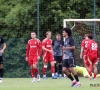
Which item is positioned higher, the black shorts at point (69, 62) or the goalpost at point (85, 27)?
the goalpost at point (85, 27)

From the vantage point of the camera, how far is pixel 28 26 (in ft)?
103

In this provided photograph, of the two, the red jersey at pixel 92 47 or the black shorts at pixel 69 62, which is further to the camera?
the red jersey at pixel 92 47

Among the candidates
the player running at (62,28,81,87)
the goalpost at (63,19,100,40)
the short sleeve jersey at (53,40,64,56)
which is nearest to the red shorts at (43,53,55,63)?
the short sleeve jersey at (53,40,64,56)

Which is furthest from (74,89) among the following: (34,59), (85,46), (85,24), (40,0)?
(40,0)

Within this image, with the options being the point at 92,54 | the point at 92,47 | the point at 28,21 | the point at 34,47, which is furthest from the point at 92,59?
the point at 28,21

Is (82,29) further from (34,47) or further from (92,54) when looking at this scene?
(34,47)

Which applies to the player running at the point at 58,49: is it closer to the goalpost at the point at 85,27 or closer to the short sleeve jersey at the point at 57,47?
the short sleeve jersey at the point at 57,47

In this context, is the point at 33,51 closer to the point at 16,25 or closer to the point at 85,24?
the point at 85,24

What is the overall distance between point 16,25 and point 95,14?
469 centimetres

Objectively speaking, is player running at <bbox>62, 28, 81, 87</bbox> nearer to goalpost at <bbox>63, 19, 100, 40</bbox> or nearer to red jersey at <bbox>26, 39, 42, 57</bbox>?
red jersey at <bbox>26, 39, 42, 57</bbox>

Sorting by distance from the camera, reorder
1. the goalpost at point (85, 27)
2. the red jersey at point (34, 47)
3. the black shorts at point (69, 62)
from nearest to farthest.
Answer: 1. the black shorts at point (69, 62)
2. the red jersey at point (34, 47)
3. the goalpost at point (85, 27)

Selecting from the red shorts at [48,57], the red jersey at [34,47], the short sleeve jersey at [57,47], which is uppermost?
the red jersey at [34,47]

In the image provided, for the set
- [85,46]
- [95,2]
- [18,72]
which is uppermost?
[95,2]

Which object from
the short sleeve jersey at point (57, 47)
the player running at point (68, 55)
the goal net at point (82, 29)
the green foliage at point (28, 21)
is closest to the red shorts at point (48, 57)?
the short sleeve jersey at point (57, 47)
